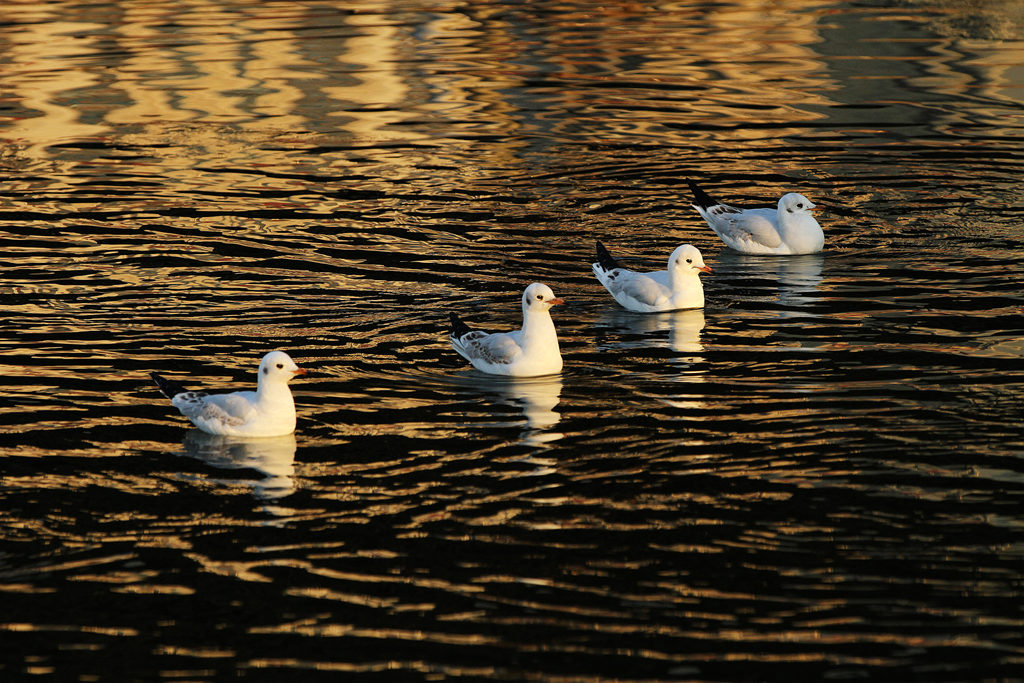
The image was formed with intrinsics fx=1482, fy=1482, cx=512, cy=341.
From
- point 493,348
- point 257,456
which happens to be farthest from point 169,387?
point 493,348

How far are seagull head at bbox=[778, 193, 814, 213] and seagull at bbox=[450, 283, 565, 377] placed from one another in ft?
19.1

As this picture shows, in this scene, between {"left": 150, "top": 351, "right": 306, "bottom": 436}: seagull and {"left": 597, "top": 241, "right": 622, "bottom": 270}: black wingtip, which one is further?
{"left": 597, "top": 241, "right": 622, "bottom": 270}: black wingtip

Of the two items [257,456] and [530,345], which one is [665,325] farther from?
[257,456]

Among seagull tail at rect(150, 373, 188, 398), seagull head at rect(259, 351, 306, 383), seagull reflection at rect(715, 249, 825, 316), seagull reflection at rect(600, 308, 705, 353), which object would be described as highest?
seagull head at rect(259, 351, 306, 383)

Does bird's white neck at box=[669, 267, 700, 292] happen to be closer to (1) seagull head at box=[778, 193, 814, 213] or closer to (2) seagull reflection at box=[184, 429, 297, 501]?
(1) seagull head at box=[778, 193, 814, 213]

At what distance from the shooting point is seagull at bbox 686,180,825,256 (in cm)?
1853

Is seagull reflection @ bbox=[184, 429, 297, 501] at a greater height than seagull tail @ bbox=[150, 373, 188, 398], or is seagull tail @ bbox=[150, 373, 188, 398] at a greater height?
seagull tail @ bbox=[150, 373, 188, 398]

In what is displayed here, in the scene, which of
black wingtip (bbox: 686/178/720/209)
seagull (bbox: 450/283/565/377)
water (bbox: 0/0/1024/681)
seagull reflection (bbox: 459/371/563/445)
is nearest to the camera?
water (bbox: 0/0/1024/681)

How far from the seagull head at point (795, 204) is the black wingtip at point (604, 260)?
292 centimetres

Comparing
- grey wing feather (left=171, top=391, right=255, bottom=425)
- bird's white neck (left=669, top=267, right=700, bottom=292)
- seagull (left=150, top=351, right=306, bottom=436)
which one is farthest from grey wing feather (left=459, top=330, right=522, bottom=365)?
bird's white neck (left=669, top=267, right=700, bottom=292)

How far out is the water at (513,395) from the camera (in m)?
8.96

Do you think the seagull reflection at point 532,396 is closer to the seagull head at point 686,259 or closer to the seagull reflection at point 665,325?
the seagull reflection at point 665,325

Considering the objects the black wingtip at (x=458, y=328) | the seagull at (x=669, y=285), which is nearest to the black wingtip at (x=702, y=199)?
the seagull at (x=669, y=285)

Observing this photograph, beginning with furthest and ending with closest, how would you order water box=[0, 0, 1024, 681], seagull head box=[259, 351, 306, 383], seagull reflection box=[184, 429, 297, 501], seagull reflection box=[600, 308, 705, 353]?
seagull reflection box=[600, 308, 705, 353], seagull head box=[259, 351, 306, 383], seagull reflection box=[184, 429, 297, 501], water box=[0, 0, 1024, 681]
